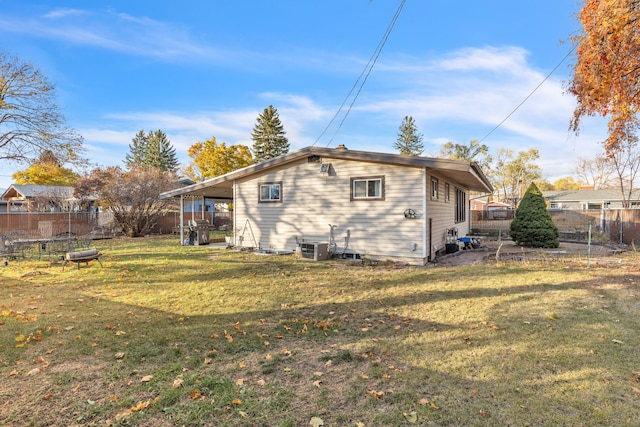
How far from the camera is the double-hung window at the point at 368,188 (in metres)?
10.3

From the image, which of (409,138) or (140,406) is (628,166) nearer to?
(409,138)

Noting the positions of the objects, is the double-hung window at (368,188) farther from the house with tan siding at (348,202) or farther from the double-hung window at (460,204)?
the double-hung window at (460,204)

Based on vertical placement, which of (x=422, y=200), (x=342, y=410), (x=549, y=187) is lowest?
(x=342, y=410)

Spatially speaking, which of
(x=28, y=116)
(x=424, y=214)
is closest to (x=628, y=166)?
(x=424, y=214)

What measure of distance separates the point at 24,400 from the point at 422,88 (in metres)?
15.8

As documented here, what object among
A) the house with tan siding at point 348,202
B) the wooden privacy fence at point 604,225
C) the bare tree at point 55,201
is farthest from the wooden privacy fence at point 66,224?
the wooden privacy fence at point 604,225

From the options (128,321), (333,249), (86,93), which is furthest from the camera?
(86,93)

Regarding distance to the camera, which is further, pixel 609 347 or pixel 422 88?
pixel 422 88

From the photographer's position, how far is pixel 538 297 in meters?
5.90

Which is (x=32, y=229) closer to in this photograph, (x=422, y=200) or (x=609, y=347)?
(x=422, y=200)

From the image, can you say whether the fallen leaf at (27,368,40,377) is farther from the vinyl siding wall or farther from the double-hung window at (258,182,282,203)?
the double-hung window at (258,182,282,203)

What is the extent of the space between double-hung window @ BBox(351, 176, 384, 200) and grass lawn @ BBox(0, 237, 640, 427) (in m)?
3.74

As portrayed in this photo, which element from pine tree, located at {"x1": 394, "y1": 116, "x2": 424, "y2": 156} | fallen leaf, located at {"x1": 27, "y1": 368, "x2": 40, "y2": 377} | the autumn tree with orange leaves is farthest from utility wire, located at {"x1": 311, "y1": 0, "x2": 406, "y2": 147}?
pine tree, located at {"x1": 394, "y1": 116, "x2": 424, "y2": 156}

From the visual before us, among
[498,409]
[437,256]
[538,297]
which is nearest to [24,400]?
[498,409]
